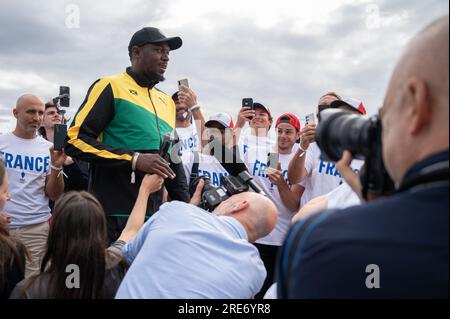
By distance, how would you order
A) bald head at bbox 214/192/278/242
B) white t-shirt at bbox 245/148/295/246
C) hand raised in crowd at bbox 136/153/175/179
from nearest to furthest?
1. bald head at bbox 214/192/278/242
2. hand raised in crowd at bbox 136/153/175/179
3. white t-shirt at bbox 245/148/295/246

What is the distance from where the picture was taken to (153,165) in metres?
2.74

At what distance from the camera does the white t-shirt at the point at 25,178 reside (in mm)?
4289

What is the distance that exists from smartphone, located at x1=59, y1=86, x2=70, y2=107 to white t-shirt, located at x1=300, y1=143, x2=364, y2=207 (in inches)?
99.2

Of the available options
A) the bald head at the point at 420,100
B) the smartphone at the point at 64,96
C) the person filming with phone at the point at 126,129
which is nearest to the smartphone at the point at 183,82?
the person filming with phone at the point at 126,129

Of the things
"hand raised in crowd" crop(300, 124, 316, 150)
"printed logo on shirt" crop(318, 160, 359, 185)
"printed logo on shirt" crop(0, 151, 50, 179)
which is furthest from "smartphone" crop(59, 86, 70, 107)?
"printed logo on shirt" crop(318, 160, 359, 185)

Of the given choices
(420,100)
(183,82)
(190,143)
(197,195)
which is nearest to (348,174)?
(420,100)

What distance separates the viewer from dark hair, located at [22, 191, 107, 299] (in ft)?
6.07

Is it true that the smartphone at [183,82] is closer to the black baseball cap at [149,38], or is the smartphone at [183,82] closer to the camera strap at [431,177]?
the black baseball cap at [149,38]

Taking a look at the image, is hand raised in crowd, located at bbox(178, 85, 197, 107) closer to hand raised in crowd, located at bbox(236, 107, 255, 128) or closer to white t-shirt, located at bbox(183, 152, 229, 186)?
white t-shirt, located at bbox(183, 152, 229, 186)

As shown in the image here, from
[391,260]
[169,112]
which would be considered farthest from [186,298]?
[169,112]

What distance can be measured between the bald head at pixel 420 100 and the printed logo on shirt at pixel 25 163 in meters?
4.05

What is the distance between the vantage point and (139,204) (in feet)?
7.99

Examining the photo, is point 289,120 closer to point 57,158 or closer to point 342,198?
point 57,158

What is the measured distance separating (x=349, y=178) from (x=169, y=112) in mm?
2200
